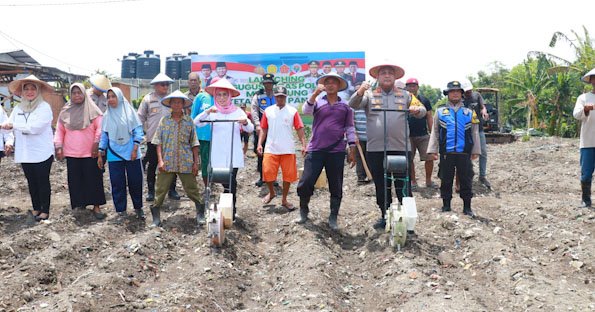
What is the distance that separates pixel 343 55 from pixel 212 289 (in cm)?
1378

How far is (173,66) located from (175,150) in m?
22.6

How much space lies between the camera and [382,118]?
20.3 ft

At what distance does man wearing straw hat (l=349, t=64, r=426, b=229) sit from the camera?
6082 millimetres

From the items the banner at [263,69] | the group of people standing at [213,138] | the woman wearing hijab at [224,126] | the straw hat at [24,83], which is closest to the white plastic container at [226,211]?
the group of people standing at [213,138]

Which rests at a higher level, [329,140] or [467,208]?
[329,140]

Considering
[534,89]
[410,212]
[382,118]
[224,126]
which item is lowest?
[410,212]

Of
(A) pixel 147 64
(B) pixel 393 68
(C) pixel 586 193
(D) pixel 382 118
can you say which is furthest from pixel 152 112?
(A) pixel 147 64

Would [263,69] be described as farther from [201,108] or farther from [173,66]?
[201,108]

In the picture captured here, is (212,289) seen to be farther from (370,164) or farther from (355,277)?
(370,164)

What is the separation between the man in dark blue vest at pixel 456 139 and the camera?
6.73 meters

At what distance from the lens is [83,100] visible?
7.06 m

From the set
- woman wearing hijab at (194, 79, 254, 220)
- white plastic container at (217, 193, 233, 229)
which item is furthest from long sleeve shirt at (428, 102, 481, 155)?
white plastic container at (217, 193, 233, 229)

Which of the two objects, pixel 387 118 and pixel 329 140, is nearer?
pixel 387 118

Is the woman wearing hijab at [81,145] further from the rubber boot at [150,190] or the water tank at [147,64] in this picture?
the water tank at [147,64]
